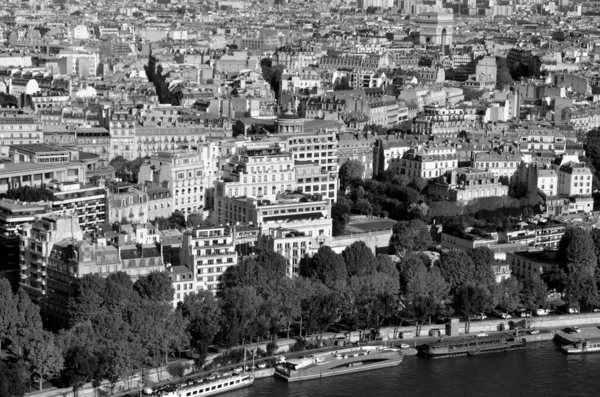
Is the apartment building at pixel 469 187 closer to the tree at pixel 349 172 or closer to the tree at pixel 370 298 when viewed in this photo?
the tree at pixel 349 172

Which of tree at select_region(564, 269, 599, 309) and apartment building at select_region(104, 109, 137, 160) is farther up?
apartment building at select_region(104, 109, 137, 160)

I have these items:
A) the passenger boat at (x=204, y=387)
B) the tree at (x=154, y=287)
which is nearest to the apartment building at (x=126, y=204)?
the tree at (x=154, y=287)

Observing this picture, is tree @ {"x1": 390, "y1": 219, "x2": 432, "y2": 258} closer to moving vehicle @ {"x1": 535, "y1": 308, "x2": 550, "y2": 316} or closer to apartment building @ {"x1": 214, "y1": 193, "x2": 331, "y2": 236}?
apartment building @ {"x1": 214, "y1": 193, "x2": 331, "y2": 236}

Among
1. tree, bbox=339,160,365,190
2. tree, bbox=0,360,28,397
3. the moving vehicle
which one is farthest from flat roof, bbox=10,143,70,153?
tree, bbox=0,360,28,397

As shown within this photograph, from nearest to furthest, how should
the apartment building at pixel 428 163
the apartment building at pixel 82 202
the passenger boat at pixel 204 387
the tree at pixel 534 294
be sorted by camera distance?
the passenger boat at pixel 204 387 → the tree at pixel 534 294 → the apartment building at pixel 82 202 → the apartment building at pixel 428 163

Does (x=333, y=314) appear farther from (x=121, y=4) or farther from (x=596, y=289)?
(x=121, y=4)

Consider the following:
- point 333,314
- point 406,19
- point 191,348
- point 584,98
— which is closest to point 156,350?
point 191,348

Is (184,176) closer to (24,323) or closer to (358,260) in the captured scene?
(358,260)
